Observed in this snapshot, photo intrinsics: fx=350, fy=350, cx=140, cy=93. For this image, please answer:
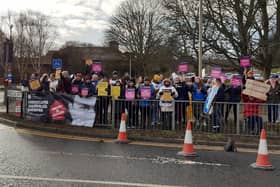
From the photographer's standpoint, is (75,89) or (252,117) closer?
(252,117)

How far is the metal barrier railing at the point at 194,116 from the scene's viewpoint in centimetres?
1023

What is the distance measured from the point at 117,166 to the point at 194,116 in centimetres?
467

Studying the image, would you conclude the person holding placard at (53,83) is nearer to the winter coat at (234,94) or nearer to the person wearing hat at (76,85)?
the person wearing hat at (76,85)

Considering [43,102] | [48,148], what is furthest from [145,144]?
[43,102]

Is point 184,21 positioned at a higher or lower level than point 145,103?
higher

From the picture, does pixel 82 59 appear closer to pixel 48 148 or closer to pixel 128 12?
pixel 128 12

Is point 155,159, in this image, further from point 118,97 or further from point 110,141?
point 118,97

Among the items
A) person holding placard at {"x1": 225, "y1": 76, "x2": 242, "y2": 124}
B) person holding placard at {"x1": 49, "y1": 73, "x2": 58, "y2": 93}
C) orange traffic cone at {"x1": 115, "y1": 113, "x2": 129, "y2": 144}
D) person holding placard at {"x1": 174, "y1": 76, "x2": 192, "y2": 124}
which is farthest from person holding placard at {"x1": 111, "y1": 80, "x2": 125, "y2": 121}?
person holding placard at {"x1": 225, "y1": 76, "x2": 242, "y2": 124}

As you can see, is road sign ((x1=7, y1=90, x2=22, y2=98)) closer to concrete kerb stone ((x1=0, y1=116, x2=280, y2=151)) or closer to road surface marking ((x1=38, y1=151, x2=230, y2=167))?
concrete kerb stone ((x1=0, y1=116, x2=280, y2=151))

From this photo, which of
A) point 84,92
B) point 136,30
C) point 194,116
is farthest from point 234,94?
point 136,30

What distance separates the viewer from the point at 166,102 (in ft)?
35.5

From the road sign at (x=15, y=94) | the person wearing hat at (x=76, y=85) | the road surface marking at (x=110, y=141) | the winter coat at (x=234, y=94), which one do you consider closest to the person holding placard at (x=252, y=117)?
the winter coat at (x=234, y=94)

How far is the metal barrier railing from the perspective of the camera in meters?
10.2

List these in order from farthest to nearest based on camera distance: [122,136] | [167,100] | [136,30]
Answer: [136,30] → [167,100] → [122,136]
